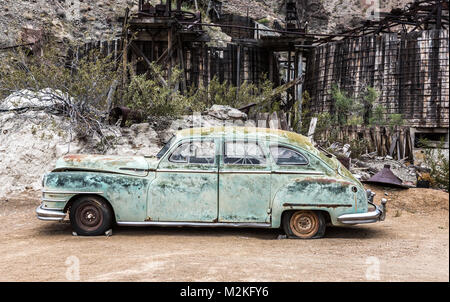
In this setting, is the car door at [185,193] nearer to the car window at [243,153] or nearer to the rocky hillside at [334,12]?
the car window at [243,153]

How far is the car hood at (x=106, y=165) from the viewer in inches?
249

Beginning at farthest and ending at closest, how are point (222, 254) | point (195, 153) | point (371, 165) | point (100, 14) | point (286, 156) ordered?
1. point (100, 14)
2. point (371, 165)
3. point (195, 153)
4. point (286, 156)
5. point (222, 254)

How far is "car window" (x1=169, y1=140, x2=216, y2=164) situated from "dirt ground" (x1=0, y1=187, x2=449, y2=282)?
1099 millimetres

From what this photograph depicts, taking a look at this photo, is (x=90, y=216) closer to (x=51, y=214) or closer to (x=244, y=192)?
(x=51, y=214)

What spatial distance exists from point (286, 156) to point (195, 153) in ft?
4.37

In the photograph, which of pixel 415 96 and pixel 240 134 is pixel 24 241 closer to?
pixel 240 134

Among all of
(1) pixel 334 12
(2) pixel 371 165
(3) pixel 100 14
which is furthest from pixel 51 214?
(1) pixel 334 12

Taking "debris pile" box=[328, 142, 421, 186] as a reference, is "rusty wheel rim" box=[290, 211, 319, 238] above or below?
below

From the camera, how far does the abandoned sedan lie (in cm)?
616

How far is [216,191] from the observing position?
20.5ft

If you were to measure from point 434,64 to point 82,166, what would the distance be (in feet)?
57.4

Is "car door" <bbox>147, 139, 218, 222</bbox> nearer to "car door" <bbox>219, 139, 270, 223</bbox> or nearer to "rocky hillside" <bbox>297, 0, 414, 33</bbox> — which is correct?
"car door" <bbox>219, 139, 270, 223</bbox>

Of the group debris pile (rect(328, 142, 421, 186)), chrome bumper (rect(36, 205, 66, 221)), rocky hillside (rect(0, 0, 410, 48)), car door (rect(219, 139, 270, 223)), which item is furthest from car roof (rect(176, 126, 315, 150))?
rocky hillside (rect(0, 0, 410, 48))
